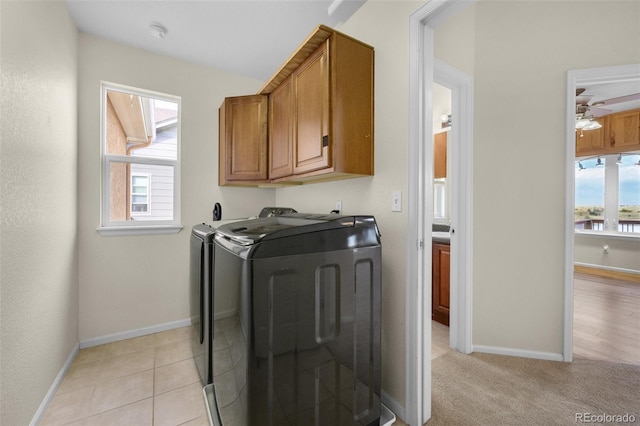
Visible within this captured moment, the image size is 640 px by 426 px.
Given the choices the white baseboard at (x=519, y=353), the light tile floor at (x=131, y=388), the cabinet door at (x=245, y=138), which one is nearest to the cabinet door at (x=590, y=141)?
the white baseboard at (x=519, y=353)

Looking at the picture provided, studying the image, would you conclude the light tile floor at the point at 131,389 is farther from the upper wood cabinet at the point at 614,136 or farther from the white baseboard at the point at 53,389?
the upper wood cabinet at the point at 614,136

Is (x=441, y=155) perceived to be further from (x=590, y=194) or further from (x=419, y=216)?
(x=590, y=194)

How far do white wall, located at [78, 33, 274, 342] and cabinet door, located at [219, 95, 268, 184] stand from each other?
29 centimetres

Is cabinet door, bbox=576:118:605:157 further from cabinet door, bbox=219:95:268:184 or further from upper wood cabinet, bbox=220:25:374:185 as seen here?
cabinet door, bbox=219:95:268:184

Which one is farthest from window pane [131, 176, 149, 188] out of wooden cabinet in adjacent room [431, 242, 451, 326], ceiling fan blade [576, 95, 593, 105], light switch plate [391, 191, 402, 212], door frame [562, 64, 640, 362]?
ceiling fan blade [576, 95, 593, 105]

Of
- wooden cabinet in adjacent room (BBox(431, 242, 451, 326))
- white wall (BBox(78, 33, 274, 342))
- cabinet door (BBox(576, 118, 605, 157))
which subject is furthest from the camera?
cabinet door (BBox(576, 118, 605, 157))

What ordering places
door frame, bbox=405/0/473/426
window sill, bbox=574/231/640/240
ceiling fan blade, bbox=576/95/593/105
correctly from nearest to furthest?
door frame, bbox=405/0/473/426 → ceiling fan blade, bbox=576/95/593/105 → window sill, bbox=574/231/640/240

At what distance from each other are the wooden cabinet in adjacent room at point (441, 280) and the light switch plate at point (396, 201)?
131 centimetres

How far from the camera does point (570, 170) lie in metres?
2.03

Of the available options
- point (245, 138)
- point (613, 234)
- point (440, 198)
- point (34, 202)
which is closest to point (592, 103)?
point (613, 234)

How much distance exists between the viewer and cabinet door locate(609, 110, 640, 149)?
13.4 feet

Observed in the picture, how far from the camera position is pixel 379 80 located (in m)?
1.70

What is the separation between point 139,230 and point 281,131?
1601 millimetres

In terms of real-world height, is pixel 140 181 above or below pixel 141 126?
below
